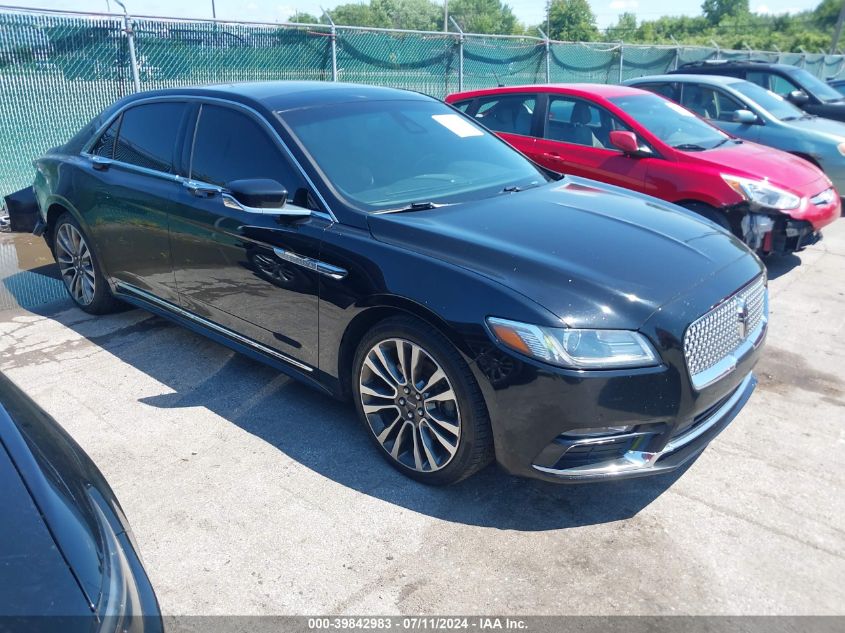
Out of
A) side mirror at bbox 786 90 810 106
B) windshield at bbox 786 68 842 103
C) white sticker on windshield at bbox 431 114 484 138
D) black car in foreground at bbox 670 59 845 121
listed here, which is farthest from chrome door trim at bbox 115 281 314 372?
windshield at bbox 786 68 842 103

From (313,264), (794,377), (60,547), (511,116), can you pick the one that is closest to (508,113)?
(511,116)

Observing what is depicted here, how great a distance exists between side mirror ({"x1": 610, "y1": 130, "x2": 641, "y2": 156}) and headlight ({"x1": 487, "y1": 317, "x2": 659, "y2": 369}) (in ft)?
13.4

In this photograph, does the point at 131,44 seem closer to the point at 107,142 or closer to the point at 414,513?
the point at 107,142

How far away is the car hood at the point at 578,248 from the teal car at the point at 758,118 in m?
5.69

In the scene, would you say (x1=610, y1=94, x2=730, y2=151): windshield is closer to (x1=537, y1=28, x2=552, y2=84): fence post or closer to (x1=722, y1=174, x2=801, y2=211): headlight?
(x1=722, y1=174, x2=801, y2=211): headlight

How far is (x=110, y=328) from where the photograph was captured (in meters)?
5.18

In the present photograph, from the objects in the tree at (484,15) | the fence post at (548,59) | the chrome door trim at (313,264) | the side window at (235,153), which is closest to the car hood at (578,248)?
the chrome door trim at (313,264)

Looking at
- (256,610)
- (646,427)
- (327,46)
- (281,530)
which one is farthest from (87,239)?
(327,46)

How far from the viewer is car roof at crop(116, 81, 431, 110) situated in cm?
394

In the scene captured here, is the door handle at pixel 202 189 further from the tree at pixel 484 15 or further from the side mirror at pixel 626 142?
the tree at pixel 484 15

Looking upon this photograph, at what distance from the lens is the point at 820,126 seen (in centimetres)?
892

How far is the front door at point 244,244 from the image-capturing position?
139 inches

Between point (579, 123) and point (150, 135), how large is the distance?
159 inches

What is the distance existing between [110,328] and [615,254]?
3.70 meters
